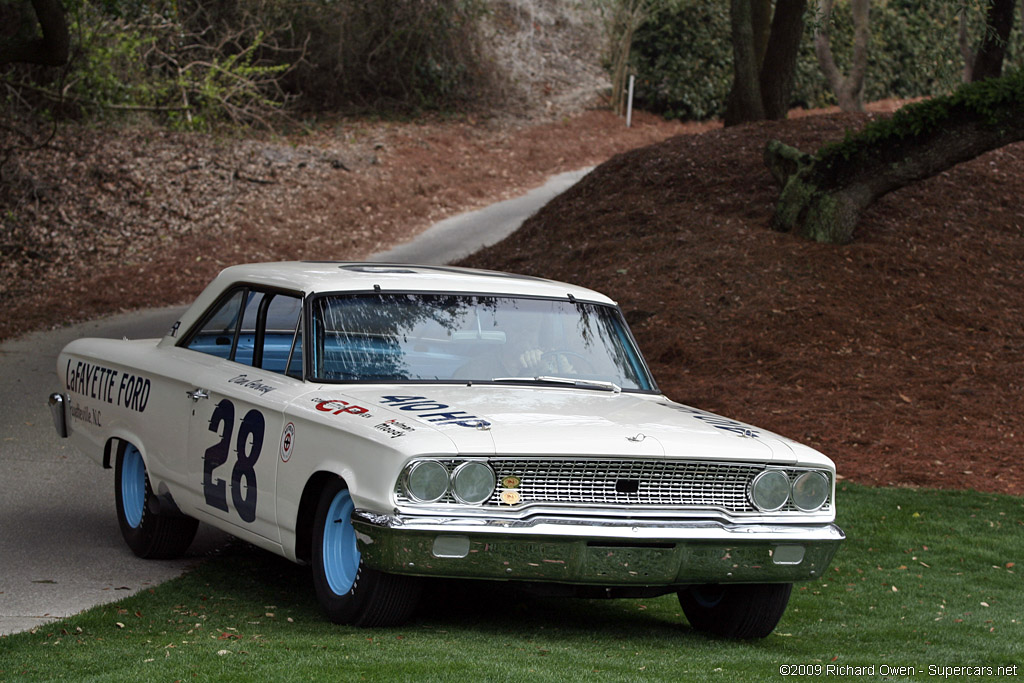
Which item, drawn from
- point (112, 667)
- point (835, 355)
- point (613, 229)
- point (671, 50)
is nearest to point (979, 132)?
point (835, 355)

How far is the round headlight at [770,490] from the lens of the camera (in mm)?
5328

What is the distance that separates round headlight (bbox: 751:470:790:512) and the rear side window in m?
2.24

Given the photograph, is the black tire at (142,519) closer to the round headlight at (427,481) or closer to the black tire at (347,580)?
the black tire at (347,580)

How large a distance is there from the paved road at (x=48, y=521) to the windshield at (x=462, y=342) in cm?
172

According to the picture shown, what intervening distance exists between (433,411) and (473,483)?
46 centimetres

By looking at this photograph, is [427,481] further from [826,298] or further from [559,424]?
[826,298]

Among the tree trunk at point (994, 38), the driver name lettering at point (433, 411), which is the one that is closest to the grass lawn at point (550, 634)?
the driver name lettering at point (433, 411)

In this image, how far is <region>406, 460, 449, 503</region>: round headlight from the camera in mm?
4809

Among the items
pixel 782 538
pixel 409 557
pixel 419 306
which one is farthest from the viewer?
pixel 419 306

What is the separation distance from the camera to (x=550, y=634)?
5.46 meters

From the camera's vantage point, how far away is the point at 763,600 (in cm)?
563

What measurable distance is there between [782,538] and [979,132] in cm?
941

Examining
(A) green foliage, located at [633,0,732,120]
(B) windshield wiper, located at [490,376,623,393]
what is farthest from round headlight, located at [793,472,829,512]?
(A) green foliage, located at [633,0,732,120]

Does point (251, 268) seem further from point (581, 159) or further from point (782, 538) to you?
point (581, 159)
